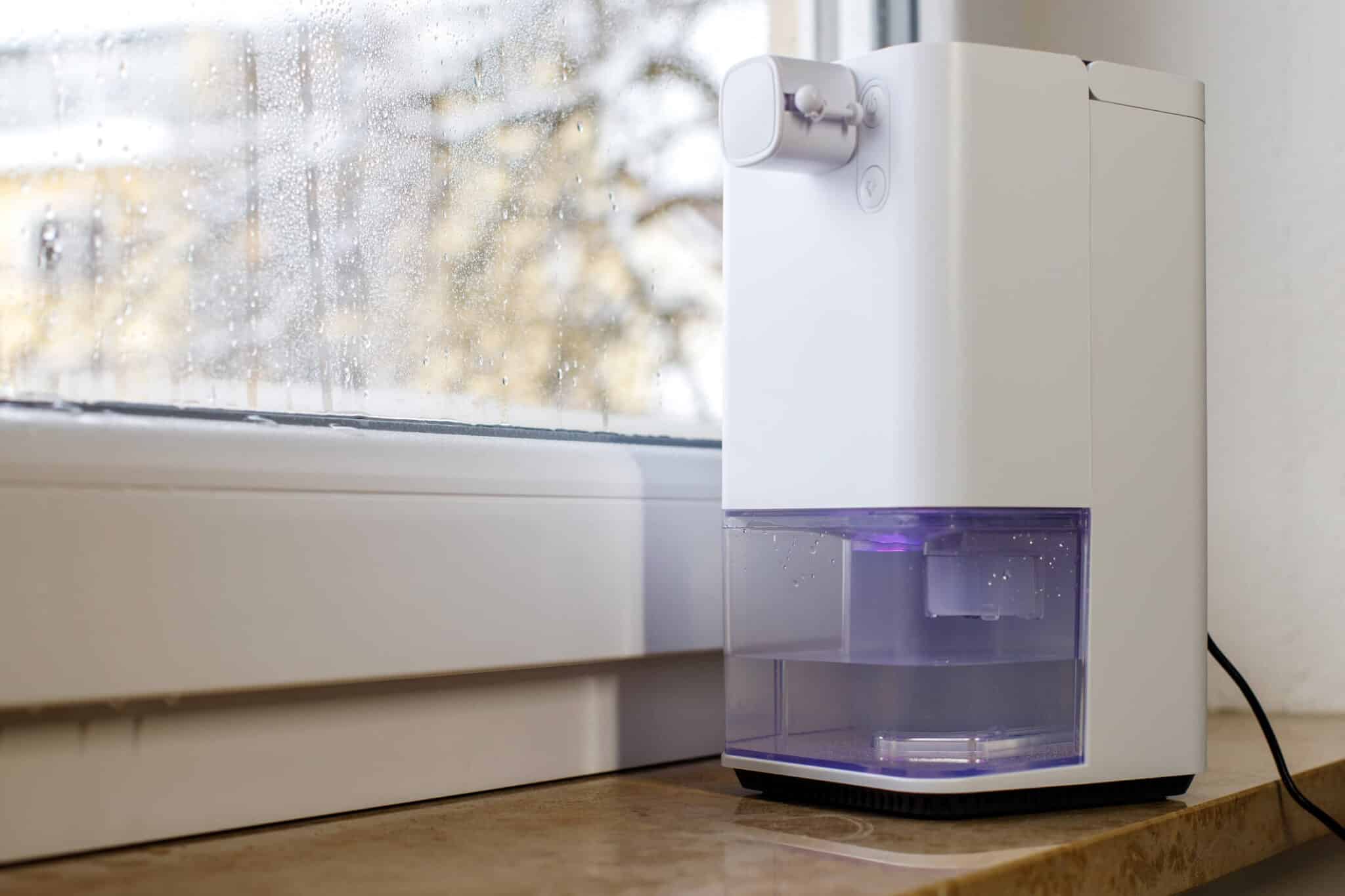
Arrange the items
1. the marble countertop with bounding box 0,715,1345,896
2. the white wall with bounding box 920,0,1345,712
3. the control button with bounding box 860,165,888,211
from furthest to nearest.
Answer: the white wall with bounding box 920,0,1345,712 → the control button with bounding box 860,165,888,211 → the marble countertop with bounding box 0,715,1345,896

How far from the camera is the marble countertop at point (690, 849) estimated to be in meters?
0.44

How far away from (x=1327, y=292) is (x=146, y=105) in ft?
2.46

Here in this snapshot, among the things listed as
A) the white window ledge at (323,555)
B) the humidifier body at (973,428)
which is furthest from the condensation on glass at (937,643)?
the white window ledge at (323,555)

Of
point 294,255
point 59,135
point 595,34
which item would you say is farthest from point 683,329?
point 59,135

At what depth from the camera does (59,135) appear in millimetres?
498

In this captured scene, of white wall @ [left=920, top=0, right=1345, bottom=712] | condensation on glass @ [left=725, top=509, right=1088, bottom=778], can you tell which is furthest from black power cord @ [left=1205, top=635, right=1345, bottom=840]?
white wall @ [left=920, top=0, right=1345, bottom=712]

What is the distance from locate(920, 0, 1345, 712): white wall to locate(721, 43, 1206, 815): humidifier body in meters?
0.36

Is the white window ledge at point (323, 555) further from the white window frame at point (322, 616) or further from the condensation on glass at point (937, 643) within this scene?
the condensation on glass at point (937, 643)

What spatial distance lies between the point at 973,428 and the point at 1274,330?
50 centimetres

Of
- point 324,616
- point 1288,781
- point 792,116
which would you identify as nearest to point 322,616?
point 324,616

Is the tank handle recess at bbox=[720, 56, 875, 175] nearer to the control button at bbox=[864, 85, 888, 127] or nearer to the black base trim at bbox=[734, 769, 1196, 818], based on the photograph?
the control button at bbox=[864, 85, 888, 127]

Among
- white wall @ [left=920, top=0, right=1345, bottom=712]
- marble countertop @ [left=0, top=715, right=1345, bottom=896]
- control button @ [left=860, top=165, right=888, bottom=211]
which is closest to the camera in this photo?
marble countertop @ [left=0, top=715, right=1345, bottom=896]

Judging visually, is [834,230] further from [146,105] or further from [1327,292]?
[1327,292]

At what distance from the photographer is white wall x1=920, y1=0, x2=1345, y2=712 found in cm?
90
